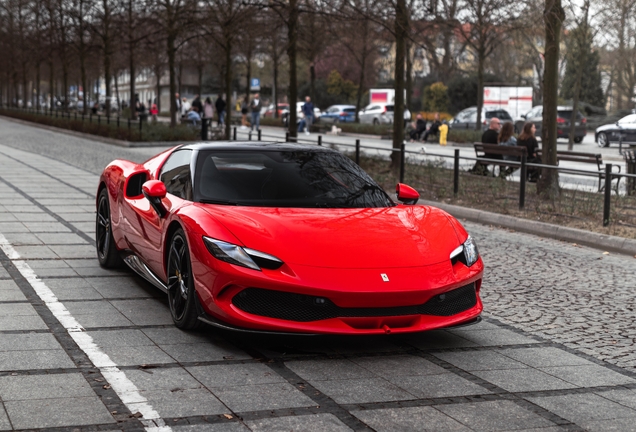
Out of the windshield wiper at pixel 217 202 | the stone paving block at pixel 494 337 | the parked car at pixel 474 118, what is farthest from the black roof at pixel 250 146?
the parked car at pixel 474 118

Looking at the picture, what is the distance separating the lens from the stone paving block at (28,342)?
6012 millimetres

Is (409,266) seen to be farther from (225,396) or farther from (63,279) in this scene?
(63,279)

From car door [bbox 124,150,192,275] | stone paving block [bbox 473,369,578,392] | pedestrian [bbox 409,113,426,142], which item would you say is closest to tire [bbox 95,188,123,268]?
car door [bbox 124,150,192,275]

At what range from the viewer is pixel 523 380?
5.60m

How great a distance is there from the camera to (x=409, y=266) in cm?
609

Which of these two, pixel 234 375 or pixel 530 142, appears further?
pixel 530 142

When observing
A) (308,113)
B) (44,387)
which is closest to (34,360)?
(44,387)

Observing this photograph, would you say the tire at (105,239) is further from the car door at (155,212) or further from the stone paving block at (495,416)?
the stone paving block at (495,416)

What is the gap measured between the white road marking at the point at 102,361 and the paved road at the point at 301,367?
12mm

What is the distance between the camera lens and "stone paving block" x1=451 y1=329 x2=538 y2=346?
6591mm

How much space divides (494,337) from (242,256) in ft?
6.31

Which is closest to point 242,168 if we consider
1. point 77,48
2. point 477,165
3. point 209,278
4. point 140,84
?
point 209,278

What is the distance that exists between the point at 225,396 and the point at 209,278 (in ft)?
3.66

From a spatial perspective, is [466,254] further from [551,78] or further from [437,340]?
[551,78]
